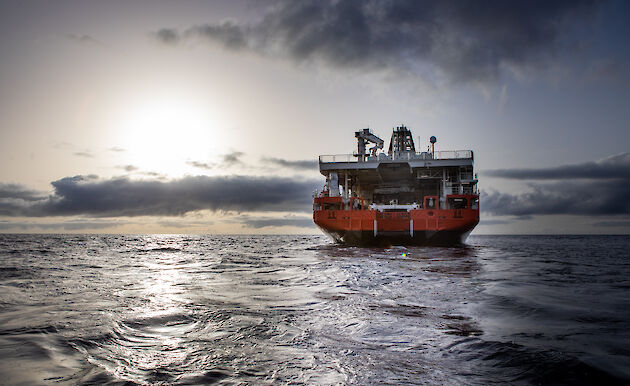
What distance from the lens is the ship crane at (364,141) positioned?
43.2 metres

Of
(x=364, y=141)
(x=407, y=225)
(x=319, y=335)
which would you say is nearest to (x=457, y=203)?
(x=407, y=225)

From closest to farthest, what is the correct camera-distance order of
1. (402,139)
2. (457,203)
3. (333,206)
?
(457,203)
(333,206)
(402,139)

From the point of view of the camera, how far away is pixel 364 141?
4478 centimetres

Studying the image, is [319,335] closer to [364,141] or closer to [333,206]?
[333,206]

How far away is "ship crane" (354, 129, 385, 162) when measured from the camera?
4316cm

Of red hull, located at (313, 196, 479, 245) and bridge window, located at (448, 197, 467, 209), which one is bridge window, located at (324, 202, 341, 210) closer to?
red hull, located at (313, 196, 479, 245)

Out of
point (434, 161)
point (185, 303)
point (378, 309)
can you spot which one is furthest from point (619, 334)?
point (434, 161)

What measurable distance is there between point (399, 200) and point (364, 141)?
8521mm

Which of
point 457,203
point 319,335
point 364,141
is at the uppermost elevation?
point 364,141

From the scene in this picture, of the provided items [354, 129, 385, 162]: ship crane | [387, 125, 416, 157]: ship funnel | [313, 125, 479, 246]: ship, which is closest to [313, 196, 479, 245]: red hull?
[313, 125, 479, 246]: ship

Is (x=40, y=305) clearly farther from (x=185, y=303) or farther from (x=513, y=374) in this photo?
(x=513, y=374)

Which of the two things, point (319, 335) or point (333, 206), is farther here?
point (333, 206)

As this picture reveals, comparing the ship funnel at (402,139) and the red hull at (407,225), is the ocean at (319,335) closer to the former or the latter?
the red hull at (407,225)

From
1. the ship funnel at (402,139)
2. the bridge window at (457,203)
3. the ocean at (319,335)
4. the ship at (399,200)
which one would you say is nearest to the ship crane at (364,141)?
the ship at (399,200)
